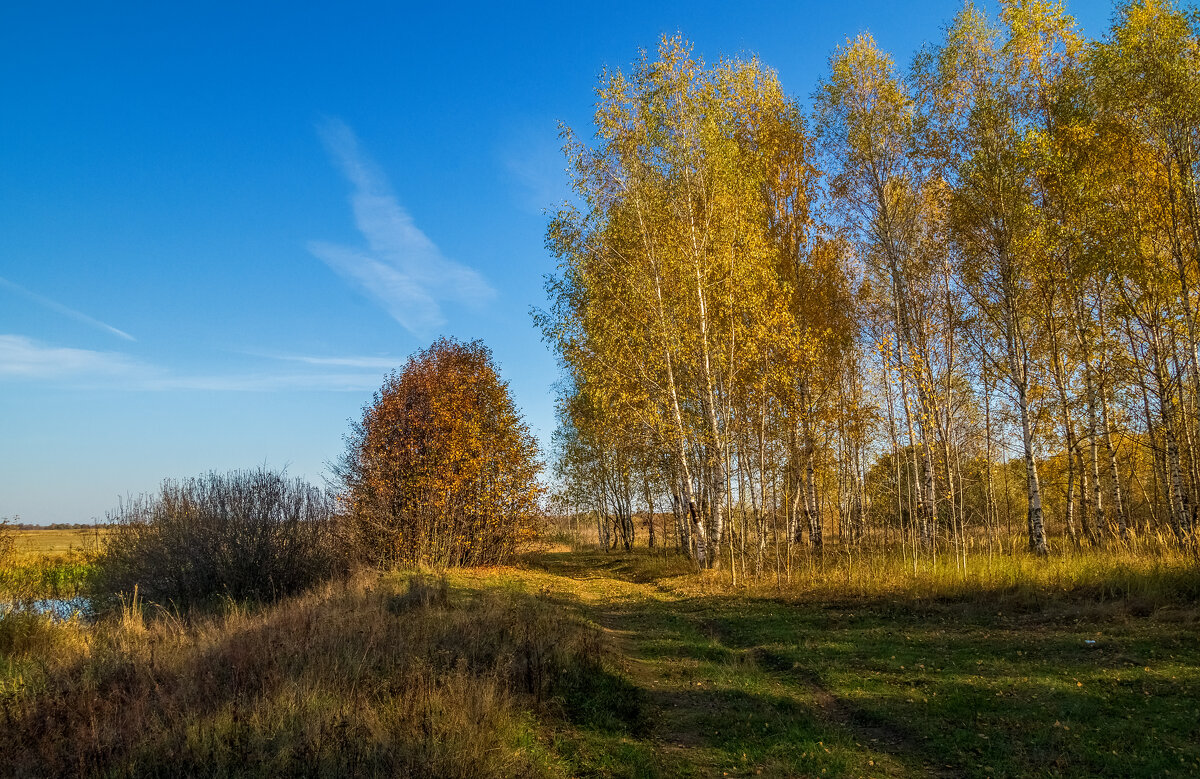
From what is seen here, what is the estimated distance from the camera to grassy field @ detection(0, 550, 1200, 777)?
231 inches

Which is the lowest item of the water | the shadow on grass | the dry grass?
the water

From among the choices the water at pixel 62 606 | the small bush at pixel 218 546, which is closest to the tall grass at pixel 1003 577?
the small bush at pixel 218 546

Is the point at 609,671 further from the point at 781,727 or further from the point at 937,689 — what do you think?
the point at 937,689

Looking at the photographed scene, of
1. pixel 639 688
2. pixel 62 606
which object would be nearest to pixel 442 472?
pixel 62 606

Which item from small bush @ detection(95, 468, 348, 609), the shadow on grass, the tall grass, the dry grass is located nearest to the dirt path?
the shadow on grass

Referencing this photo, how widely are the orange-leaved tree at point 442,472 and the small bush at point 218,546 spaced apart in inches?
113

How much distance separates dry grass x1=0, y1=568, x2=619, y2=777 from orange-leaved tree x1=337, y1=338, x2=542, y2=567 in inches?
431

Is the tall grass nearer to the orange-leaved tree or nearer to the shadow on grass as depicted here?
the shadow on grass

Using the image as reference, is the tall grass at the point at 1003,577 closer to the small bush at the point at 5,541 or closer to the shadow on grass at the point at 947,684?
the shadow on grass at the point at 947,684

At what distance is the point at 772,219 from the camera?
23.8m

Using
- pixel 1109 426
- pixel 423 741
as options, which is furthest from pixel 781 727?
pixel 1109 426

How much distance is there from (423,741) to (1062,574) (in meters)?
13.4

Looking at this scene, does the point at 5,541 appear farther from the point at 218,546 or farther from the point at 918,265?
the point at 918,265

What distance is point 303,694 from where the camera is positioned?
22.3ft
